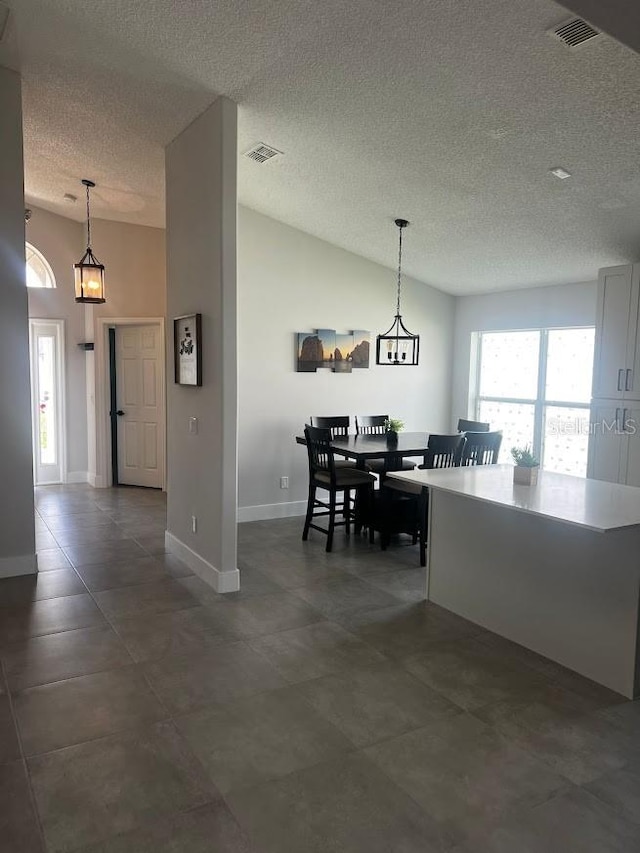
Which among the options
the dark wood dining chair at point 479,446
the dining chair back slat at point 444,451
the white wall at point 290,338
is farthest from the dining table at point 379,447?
the white wall at point 290,338

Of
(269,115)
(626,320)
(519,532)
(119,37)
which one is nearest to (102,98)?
(119,37)

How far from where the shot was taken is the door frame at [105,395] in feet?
24.5

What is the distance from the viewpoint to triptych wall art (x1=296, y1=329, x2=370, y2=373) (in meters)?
6.27

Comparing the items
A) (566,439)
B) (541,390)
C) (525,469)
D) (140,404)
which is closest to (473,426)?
(541,390)

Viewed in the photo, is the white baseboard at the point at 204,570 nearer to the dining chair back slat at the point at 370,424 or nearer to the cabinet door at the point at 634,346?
the dining chair back slat at the point at 370,424

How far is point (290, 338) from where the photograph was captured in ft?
20.3

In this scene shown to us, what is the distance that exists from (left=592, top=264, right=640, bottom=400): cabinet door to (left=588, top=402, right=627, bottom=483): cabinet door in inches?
5.3

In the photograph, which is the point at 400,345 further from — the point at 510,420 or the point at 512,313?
the point at 510,420

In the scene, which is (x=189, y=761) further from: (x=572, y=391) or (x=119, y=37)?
(x=572, y=391)

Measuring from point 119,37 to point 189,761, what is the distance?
3.60 metres

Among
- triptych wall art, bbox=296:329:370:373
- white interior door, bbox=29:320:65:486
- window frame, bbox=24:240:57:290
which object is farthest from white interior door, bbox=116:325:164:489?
triptych wall art, bbox=296:329:370:373

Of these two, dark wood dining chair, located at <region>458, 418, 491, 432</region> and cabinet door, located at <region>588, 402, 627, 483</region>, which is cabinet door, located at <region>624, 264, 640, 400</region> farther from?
dark wood dining chair, located at <region>458, 418, 491, 432</region>

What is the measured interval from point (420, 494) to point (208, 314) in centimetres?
232

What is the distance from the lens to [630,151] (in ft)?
11.6
